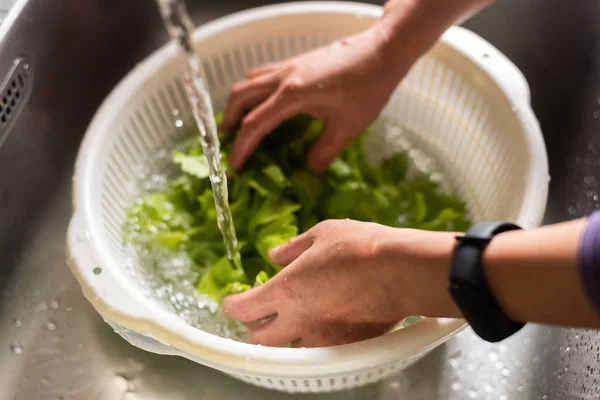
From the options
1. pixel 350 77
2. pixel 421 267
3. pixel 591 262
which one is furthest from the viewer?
pixel 350 77

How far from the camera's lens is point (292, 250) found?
0.64m

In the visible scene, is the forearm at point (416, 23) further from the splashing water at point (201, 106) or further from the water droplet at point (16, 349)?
the water droplet at point (16, 349)

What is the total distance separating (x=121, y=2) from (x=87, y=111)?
201mm

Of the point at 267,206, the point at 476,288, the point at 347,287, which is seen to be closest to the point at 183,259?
the point at 267,206

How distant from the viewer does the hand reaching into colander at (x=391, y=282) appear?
1.19 feet

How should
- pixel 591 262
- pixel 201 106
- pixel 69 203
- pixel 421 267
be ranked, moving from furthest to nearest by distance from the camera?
pixel 69 203 < pixel 201 106 < pixel 421 267 < pixel 591 262

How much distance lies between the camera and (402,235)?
48cm

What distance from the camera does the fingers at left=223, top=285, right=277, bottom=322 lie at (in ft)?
2.00

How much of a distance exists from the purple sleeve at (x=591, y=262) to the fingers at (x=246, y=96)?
0.52 metres

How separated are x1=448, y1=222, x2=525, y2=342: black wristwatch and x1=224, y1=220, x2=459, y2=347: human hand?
0.03m

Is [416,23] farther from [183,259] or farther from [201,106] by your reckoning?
[183,259]

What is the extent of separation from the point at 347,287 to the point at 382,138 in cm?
48

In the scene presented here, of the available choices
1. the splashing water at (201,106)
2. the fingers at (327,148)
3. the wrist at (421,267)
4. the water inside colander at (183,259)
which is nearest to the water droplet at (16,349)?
the water inside colander at (183,259)

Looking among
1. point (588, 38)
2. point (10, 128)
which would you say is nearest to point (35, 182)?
point (10, 128)
